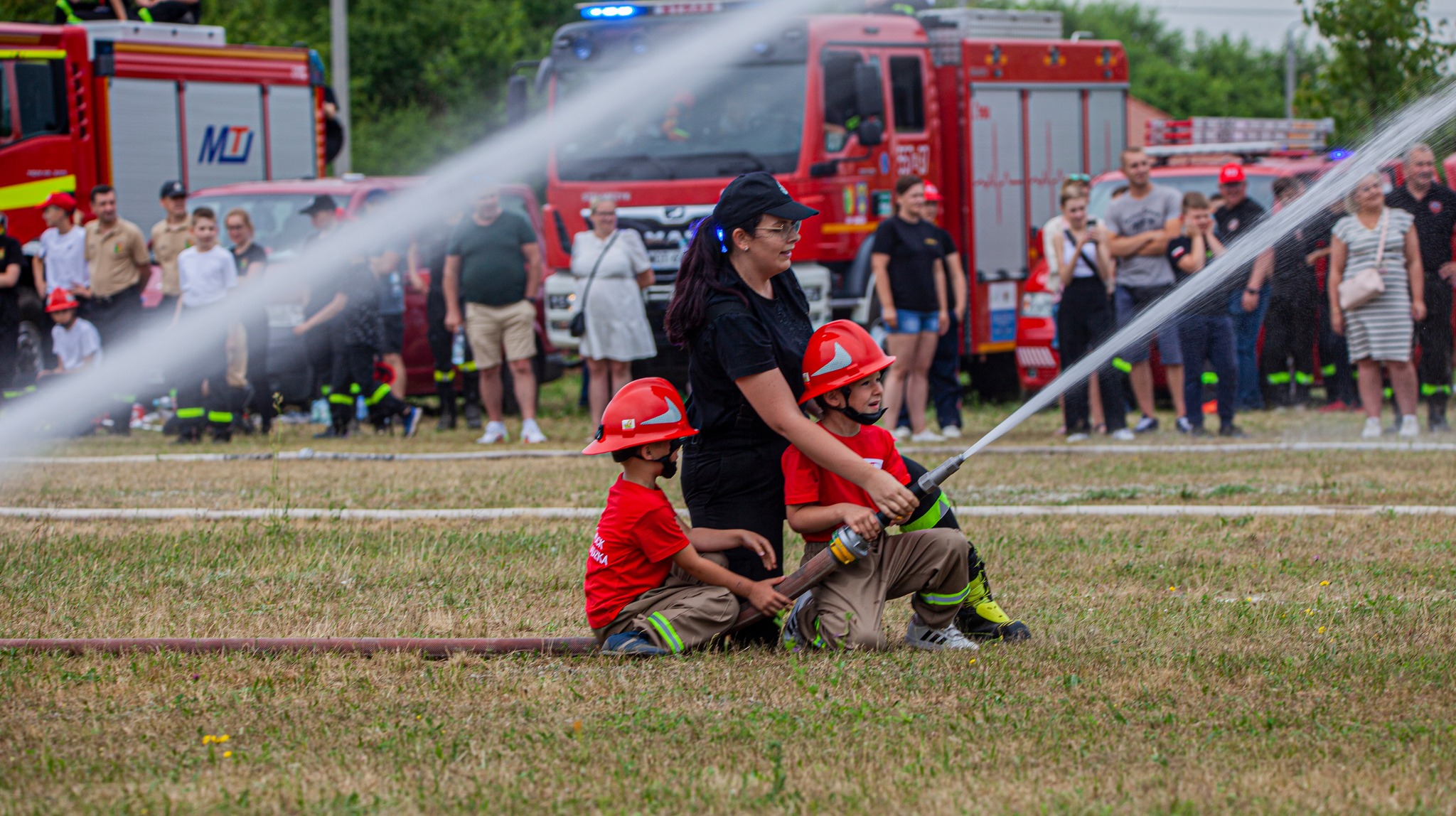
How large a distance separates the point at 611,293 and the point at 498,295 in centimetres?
91

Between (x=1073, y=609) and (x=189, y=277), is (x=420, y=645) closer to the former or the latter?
(x=1073, y=609)

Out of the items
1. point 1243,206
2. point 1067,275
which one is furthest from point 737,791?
point 1243,206

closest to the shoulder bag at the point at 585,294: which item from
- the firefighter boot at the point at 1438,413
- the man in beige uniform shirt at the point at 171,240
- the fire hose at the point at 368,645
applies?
the man in beige uniform shirt at the point at 171,240

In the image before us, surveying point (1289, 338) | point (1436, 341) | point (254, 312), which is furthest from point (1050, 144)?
point (254, 312)

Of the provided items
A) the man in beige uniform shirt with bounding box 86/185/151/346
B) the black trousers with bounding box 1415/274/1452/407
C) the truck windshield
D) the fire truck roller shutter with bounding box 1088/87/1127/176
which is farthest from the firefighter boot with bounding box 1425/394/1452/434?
the man in beige uniform shirt with bounding box 86/185/151/346

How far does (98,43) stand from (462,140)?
21.6 metres

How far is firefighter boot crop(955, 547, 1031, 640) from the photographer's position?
17.7ft

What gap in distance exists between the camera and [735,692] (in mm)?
4707

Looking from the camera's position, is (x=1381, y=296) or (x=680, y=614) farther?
(x=1381, y=296)

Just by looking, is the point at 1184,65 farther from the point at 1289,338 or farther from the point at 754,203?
the point at 754,203

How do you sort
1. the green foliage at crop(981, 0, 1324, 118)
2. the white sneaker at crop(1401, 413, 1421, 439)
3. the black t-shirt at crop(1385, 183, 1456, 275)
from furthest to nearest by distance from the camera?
the green foliage at crop(981, 0, 1324, 118), the black t-shirt at crop(1385, 183, 1456, 275), the white sneaker at crop(1401, 413, 1421, 439)

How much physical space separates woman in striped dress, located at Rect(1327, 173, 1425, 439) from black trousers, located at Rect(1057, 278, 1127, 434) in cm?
154

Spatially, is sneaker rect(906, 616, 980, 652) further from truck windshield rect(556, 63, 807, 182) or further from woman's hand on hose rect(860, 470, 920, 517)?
truck windshield rect(556, 63, 807, 182)

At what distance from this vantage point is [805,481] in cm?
514
